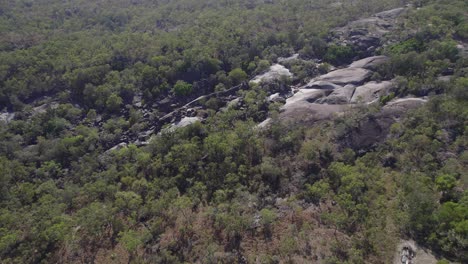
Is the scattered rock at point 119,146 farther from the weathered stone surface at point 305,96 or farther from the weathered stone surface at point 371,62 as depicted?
the weathered stone surface at point 371,62

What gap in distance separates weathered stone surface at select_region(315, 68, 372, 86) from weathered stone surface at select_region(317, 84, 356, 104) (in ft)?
4.35

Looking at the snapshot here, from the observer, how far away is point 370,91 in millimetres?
45562

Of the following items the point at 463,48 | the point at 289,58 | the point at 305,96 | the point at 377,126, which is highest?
the point at 463,48

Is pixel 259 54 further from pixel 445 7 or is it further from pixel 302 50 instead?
pixel 445 7

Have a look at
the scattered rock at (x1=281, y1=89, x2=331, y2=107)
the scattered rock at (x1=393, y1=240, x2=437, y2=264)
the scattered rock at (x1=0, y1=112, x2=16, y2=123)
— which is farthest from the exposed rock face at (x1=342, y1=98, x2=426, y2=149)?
the scattered rock at (x1=0, y1=112, x2=16, y2=123)

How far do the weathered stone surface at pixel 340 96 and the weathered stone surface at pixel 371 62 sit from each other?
5764 millimetres

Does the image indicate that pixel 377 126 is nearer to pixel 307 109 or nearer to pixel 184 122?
pixel 307 109

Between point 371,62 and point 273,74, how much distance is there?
1500cm

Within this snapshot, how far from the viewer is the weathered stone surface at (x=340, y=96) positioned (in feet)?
148

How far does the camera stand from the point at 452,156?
32562 mm

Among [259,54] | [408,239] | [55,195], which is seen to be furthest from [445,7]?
[55,195]

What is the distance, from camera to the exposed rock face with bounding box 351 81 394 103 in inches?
1745

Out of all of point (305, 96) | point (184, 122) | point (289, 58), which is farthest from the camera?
point (289, 58)

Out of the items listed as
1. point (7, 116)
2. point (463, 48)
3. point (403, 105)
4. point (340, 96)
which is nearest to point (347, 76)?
point (340, 96)
